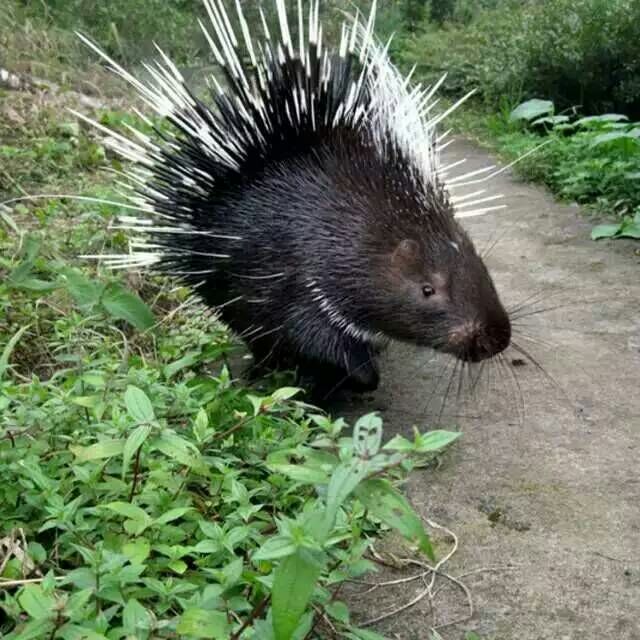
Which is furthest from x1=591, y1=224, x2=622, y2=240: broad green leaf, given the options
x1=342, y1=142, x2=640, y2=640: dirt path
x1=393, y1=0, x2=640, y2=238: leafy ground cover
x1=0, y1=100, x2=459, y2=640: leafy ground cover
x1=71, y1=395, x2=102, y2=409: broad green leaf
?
x1=71, y1=395, x2=102, y2=409: broad green leaf

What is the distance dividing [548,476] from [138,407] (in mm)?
1162

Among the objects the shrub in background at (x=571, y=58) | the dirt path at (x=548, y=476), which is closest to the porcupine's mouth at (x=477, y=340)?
the dirt path at (x=548, y=476)

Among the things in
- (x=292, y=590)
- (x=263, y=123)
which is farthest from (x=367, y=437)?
(x=263, y=123)

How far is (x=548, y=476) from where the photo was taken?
2350 mm

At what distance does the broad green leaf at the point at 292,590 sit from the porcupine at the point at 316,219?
1.17m

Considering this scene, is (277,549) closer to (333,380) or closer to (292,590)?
(292,590)

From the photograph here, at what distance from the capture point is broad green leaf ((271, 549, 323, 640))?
1.26 meters

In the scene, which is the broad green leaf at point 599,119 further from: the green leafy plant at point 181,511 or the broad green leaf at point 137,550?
the broad green leaf at point 137,550

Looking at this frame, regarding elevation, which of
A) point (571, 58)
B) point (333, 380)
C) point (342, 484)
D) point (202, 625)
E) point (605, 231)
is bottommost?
point (605, 231)

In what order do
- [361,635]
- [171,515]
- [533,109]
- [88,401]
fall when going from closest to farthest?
1. [361,635]
2. [171,515]
3. [88,401]
4. [533,109]

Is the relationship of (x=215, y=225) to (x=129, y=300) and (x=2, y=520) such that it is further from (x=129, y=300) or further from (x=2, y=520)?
(x=2, y=520)

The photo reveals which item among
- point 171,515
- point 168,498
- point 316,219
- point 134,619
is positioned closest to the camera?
point 134,619

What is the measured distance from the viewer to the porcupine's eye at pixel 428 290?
2.41 m

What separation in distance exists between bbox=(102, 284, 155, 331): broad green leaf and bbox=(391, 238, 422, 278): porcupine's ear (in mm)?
668
